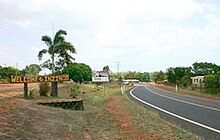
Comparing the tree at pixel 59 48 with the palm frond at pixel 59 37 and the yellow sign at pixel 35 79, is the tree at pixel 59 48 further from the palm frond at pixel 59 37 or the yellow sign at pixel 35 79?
the yellow sign at pixel 35 79

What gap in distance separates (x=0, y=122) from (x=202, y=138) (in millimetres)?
6129

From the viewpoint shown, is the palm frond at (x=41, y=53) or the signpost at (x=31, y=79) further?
the palm frond at (x=41, y=53)

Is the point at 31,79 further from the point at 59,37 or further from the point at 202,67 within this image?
the point at 202,67

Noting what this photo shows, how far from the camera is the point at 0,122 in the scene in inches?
420

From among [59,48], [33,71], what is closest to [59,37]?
[59,48]

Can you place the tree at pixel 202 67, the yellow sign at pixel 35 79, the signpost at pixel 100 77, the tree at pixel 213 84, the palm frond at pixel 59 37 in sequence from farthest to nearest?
the tree at pixel 202 67 < the tree at pixel 213 84 < the palm frond at pixel 59 37 < the signpost at pixel 100 77 < the yellow sign at pixel 35 79

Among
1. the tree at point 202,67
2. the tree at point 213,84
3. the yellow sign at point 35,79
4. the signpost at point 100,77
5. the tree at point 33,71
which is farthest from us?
the tree at point 202,67

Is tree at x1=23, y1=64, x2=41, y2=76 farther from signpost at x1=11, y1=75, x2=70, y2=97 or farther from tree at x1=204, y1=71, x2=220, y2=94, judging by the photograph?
tree at x1=204, y1=71, x2=220, y2=94

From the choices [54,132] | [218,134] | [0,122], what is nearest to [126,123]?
[218,134]

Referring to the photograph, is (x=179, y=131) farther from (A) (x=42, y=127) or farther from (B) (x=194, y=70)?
(B) (x=194, y=70)

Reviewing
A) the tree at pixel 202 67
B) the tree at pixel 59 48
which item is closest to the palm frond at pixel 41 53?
the tree at pixel 59 48

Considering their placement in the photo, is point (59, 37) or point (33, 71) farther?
point (33, 71)

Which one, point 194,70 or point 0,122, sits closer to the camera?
Result: point 0,122

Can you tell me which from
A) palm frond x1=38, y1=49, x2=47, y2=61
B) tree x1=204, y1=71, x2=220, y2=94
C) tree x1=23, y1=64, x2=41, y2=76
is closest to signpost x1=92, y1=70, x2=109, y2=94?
tree x1=23, y1=64, x2=41, y2=76
